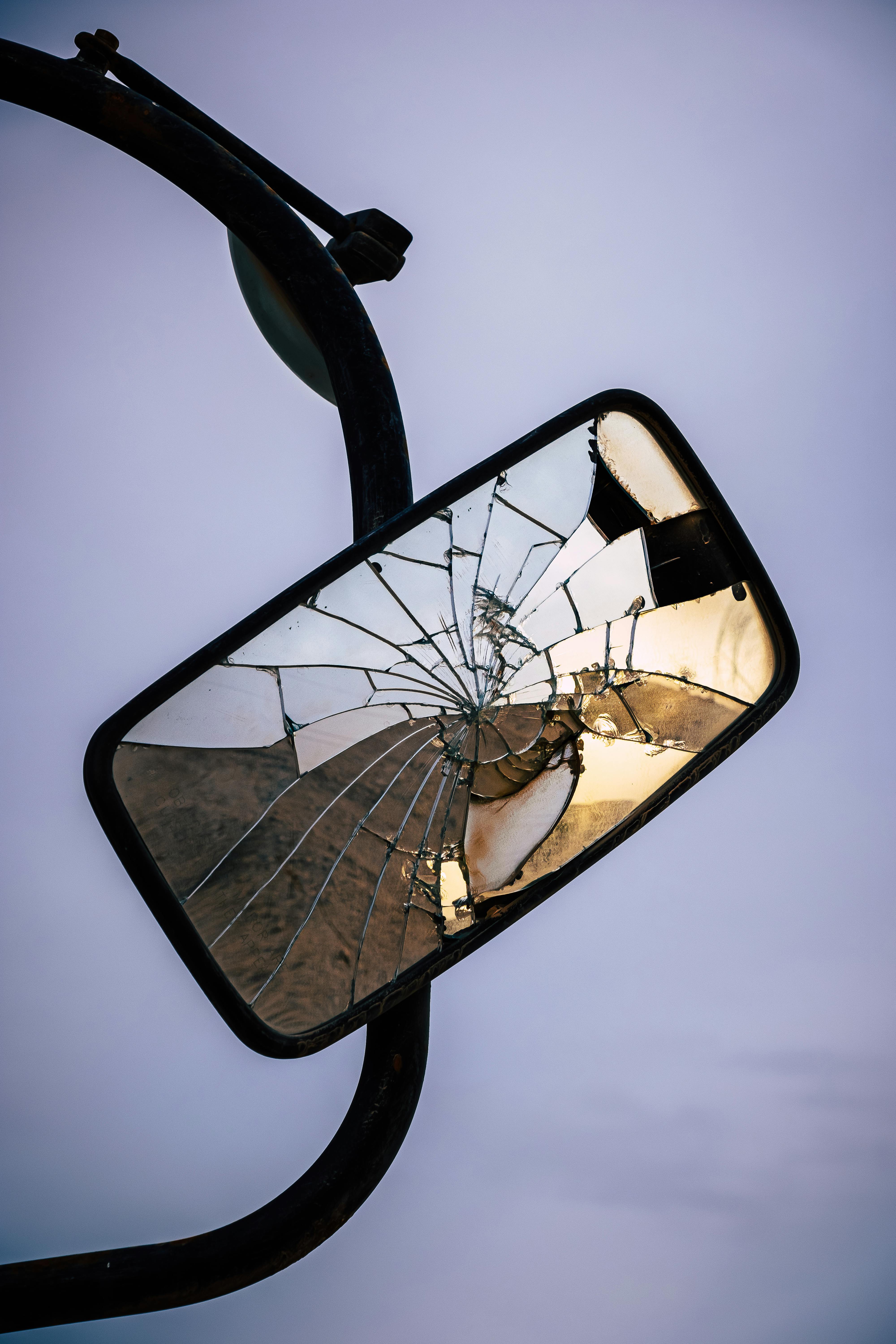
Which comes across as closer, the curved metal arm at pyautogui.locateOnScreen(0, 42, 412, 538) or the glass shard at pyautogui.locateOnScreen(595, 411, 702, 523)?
the glass shard at pyautogui.locateOnScreen(595, 411, 702, 523)

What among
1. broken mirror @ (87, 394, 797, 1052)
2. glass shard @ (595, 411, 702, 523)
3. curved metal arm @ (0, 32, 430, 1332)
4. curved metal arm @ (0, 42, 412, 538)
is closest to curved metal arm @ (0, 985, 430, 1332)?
curved metal arm @ (0, 32, 430, 1332)

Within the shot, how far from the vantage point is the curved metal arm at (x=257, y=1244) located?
1.77 ft

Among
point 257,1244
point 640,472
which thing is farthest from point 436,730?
point 257,1244

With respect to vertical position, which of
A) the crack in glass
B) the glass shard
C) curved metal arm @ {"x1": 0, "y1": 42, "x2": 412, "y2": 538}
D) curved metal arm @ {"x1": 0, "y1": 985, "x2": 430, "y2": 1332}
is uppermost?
curved metal arm @ {"x1": 0, "y1": 42, "x2": 412, "y2": 538}

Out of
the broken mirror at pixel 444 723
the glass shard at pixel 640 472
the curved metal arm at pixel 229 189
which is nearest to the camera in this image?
the broken mirror at pixel 444 723

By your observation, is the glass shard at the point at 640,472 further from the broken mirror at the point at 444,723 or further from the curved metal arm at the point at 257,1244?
the curved metal arm at the point at 257,1244

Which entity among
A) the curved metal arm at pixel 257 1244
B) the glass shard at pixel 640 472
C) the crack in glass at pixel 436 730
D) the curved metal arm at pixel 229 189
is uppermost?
the curved metal arm at pixel 229 189

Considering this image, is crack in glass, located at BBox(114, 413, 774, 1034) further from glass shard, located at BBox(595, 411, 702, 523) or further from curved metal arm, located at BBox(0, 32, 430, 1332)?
curved metal arm, located at BBox(0, 32, 430, 1332)

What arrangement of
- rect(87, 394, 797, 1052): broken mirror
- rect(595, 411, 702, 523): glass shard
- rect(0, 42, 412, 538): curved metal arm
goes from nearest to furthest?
rect(87, 394, 797, 1052): broken mirror → rect(595, 411, 702, 523): glass shard → rect(0, 42, 412, 538): curved metal arm

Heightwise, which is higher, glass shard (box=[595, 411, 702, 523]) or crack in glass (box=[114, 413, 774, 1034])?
glass shard (box=[595, 411, 702, 523])

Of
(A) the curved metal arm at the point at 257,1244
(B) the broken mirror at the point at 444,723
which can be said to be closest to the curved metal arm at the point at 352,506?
(A) the curved metal arm at the point at 257,1244

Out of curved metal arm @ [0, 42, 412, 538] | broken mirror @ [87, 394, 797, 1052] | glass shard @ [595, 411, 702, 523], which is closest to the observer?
broken mirror @ [87, 394, 797, 1052]

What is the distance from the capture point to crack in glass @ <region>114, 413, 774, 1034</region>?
46 centimetres

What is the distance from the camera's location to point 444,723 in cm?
52
